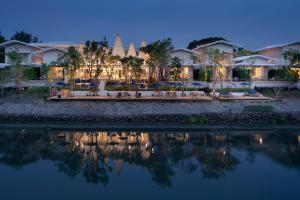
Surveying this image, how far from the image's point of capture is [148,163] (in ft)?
54.9

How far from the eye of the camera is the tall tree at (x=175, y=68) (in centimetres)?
3591

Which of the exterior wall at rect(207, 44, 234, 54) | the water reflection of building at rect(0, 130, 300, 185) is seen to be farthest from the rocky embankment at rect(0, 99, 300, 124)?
the exterior wall at rect(207, 44, 234, 54)

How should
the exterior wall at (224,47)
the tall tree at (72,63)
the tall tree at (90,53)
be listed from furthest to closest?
the exterior wall at (224,47)
the tall tree at (90,53)
the tall tree at (72,63)

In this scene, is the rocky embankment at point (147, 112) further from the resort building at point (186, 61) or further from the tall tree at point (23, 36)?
the tall tree at point (23, 36)

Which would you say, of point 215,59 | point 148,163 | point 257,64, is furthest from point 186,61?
point 148,163

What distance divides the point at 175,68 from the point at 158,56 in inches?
104

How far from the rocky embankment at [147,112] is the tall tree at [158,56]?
28.4 ft

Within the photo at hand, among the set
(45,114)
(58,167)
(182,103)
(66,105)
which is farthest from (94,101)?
(58,167)

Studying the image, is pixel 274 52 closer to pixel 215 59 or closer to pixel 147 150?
pixel 215 59

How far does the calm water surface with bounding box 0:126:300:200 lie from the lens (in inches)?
529

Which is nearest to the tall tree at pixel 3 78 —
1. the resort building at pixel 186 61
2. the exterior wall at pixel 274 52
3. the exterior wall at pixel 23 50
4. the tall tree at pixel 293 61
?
the resort building at pixel 186 61

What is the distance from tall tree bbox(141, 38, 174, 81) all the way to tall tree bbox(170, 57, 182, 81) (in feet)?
2.22

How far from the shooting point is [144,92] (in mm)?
30469

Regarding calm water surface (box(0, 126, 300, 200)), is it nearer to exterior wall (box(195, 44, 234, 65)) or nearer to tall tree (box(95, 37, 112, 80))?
tall tree (box(95, 37, 112, 80))
